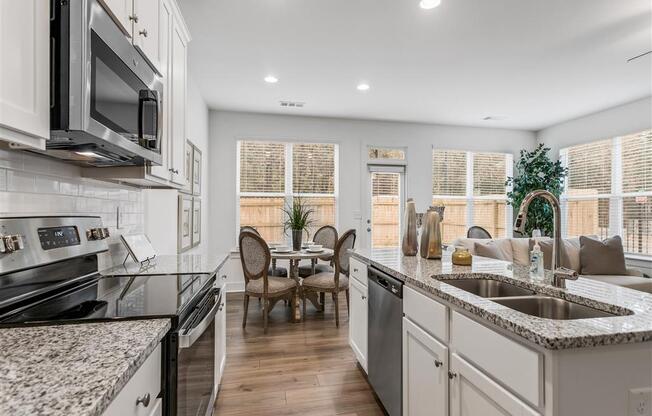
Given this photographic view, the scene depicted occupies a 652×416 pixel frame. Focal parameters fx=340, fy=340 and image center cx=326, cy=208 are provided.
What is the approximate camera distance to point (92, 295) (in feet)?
4.38

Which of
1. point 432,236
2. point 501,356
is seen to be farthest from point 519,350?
point 432,236

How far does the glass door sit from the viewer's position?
5777 mm

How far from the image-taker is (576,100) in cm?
460

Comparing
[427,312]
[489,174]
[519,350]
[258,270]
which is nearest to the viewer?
[519,350]

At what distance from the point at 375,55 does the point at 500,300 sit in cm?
268

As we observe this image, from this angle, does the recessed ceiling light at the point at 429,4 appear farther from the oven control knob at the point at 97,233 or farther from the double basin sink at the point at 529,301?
the oven control knob at the point at 97,233

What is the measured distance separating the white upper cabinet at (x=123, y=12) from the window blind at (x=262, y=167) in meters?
3.83

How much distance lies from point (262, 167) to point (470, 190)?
12.1 ft

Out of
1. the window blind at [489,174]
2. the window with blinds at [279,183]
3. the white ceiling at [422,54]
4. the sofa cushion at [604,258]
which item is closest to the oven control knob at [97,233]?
the white ceiling at [422,54]

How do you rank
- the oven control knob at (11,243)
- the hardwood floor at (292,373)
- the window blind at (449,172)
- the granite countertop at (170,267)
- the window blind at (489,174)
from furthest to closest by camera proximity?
the window blind at (489,174) → the window blind at (449,172) → the hardwood floor at (292,373) → the granite countertop at (170,267) → the oven control knob at (11,243)

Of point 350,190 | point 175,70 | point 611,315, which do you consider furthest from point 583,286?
point 350,190

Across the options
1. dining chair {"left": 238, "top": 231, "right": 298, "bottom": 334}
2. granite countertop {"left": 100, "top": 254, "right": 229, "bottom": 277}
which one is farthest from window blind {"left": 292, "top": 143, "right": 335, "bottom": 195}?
granite countertop {"left": 100, "top": 254, "right": 229, "bottom": 277}

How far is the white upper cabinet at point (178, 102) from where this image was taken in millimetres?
2137

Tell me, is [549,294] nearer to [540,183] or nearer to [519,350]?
[519,350]
